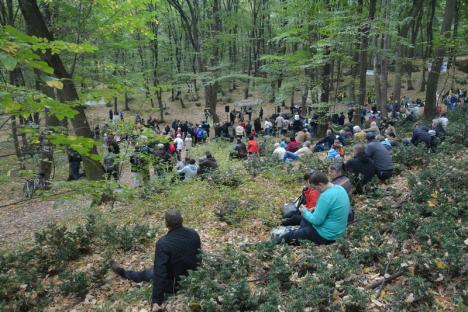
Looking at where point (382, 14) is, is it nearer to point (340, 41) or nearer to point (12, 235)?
point (340, 41)

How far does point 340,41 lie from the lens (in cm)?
1305

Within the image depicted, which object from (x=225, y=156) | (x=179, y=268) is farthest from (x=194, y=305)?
(x=225, y=156)

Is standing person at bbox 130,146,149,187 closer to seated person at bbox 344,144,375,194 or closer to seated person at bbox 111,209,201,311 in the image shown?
seated person at bbox 111,209,201,311

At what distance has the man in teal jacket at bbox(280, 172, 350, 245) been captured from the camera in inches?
195

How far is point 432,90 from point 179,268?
1491 cm

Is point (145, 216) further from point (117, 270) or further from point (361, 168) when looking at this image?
point (361, 168)

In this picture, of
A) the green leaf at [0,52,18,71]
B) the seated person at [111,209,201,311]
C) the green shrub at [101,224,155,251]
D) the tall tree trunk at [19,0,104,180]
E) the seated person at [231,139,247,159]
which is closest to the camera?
the green leaf at [0,52,18,71]

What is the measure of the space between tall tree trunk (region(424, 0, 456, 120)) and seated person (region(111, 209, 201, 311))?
13.4 meters

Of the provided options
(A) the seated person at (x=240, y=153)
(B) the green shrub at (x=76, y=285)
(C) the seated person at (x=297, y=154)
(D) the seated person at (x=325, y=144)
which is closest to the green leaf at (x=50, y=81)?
(B) the green shrub at (x=76, y=285)

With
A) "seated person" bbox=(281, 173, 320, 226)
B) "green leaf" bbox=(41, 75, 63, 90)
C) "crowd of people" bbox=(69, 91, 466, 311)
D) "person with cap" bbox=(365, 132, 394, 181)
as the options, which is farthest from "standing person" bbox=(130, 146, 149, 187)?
"person with cap" bbox=(365, 132, 394, 181)

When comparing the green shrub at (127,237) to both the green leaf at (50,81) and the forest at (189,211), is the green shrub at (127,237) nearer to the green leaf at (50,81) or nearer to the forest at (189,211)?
the forest at (189,211)

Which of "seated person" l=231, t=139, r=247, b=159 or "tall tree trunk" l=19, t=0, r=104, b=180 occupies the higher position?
"tall tree trunk" l=19, t=0, r=104, b=180

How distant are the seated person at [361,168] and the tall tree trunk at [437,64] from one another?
863cm

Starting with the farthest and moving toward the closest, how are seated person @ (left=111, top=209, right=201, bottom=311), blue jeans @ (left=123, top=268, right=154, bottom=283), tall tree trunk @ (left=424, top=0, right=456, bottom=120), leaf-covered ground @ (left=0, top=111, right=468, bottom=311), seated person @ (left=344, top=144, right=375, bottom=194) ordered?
tall tree trunk @ (left=424, top=0, right=456, bottom=120), seated person @ (left=344, top=144, right=375, bottom=194), blue jeans @ (left=123, top=268, right=154, bottom=283), seated person @ (left=111, top=209, right=201, bottom=311), leaf-covered ground @ (left=0, top=111, right=468, bottom=311)
